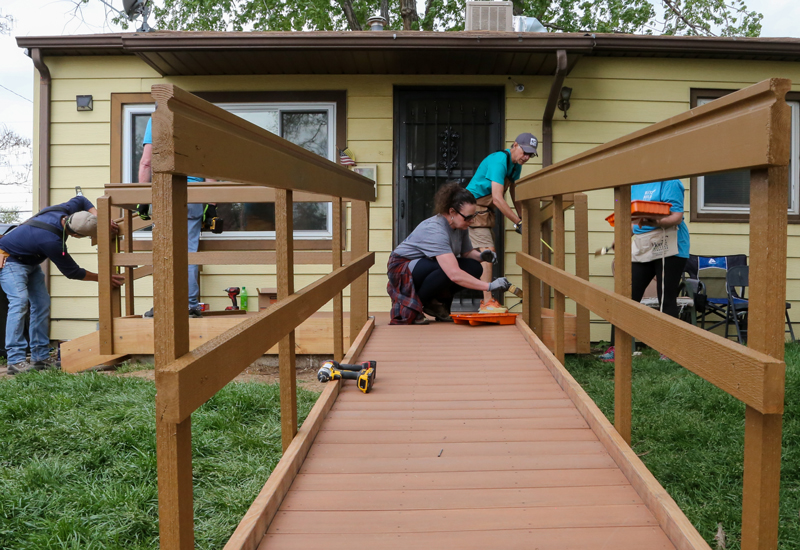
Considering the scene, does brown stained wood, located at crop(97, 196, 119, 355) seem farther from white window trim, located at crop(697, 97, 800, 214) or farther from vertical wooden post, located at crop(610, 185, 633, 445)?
white window trim, located at crop(697, 97, 800, 214)

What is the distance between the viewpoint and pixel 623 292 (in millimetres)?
2373

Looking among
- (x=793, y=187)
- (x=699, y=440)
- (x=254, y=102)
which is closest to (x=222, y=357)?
(x=699, y=440)

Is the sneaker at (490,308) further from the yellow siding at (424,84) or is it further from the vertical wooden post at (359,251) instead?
the yellow siding at (424,84)

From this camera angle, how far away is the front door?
6953mm

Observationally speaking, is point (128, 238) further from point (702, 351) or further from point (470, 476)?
point (702, 351)

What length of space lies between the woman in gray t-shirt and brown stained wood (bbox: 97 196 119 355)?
2260 mm

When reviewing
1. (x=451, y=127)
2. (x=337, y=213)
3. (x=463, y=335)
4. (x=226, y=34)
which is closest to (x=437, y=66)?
(x=451, y=127)

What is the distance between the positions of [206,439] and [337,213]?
1427 mm

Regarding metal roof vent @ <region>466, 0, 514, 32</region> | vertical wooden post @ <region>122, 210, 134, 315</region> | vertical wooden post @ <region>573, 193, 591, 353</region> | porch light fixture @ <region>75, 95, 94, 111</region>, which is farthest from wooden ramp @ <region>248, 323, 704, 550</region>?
porch light fixture @ <region>75, 95, 94, 111</region>

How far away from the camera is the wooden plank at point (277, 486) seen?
1813 mm

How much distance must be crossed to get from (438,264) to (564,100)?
2661 millimetres

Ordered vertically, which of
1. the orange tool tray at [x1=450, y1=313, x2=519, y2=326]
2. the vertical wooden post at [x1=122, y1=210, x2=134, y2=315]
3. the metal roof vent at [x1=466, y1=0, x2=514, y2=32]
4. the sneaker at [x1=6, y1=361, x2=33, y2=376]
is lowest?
the sneaker at [x1=6, y1=361, x2=33, y2=376]

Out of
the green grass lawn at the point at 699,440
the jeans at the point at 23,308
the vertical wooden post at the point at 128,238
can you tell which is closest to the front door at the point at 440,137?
the green grass lawn at the point at 699,440

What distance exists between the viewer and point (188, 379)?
1.43 m
